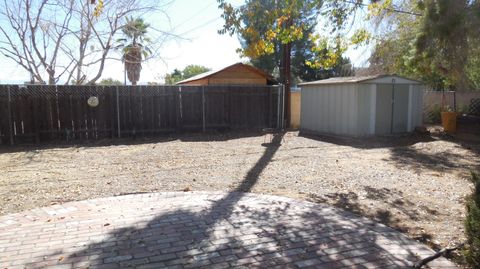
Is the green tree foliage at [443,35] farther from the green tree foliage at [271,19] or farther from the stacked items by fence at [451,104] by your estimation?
the stacked items by fence at [451,104]

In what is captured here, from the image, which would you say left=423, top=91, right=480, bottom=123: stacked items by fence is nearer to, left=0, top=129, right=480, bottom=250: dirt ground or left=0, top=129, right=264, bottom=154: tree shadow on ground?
left=0, top=129, right=480, bottom=250: dirt ground

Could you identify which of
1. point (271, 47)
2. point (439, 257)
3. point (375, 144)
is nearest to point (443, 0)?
point (271, 47)

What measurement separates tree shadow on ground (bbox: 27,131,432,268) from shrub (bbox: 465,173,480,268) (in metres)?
0.60

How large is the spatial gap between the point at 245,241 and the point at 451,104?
55.6 feet

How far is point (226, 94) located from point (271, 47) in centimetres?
422

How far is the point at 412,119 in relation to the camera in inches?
537

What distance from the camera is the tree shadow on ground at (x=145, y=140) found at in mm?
11022

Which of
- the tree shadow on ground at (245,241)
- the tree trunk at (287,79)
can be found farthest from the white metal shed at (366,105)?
the tree shadow on ground at (245,241)

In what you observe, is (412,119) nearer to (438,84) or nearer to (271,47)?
(271,47)

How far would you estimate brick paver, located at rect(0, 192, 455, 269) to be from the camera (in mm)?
3689

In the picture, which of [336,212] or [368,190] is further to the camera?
[368,190]


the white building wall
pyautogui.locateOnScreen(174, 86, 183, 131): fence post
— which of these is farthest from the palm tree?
the white building wall

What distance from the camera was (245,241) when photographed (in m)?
4.14

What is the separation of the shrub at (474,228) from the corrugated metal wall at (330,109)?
9382mm
